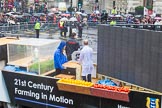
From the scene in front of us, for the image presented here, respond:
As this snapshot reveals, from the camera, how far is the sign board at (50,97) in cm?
904

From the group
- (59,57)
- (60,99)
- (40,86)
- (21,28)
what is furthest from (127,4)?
(60,99)

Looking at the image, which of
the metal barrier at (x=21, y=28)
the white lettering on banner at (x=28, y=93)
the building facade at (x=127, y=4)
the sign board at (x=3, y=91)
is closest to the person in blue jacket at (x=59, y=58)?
the white lettering on banner at (x=28, y=93)

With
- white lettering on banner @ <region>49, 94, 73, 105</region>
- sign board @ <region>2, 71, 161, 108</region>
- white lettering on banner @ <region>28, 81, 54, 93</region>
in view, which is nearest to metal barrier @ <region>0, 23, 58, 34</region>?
sign board @ <region>2, 71, 161, 108</region>

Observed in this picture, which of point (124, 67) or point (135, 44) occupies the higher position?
point (135, 44)

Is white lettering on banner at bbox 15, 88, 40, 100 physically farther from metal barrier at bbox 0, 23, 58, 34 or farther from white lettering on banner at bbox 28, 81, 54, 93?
metal barrier at bbox 0, 23, 58, 34

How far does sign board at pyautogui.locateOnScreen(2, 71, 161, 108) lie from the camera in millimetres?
9039

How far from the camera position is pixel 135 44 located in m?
10.3

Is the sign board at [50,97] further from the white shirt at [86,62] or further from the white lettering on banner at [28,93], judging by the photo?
the white shirt at [86,62]

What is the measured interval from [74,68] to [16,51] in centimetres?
182

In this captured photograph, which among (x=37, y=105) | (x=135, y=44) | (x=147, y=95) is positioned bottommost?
(x=37, y=105)

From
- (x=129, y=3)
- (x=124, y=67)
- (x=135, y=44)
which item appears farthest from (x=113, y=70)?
(x=129, y=3)

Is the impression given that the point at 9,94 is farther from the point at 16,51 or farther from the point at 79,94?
the point at 79,94

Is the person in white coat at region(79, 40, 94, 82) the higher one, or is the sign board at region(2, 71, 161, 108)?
the person in white coat at region(79, 40, 94, 82)

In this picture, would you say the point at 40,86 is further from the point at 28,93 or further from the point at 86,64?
the point at 86,64
